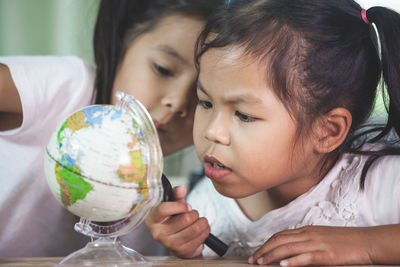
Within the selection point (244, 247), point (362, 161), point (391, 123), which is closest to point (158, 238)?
point (244, 247)

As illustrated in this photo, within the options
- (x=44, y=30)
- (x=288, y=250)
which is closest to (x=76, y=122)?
(x=288, y=250)

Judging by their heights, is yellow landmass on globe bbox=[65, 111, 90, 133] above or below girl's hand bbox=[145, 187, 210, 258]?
above

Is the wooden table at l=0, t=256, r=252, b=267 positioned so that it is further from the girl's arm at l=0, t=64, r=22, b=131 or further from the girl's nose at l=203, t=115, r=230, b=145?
the girl's arm at l=0, t=64, r=22, b=131

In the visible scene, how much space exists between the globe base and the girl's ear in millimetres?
480

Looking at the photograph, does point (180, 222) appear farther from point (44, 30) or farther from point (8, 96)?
point (44, 30)

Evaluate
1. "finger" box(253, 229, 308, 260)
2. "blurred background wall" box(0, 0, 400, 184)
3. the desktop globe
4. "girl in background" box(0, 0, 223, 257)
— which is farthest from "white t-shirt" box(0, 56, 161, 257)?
"blurred background wall" box(0, 0, 400, 184)

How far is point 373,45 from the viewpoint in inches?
43.3

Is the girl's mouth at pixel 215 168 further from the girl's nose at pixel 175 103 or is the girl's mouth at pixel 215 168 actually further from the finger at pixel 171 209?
the girl's nose at pixel 175 103

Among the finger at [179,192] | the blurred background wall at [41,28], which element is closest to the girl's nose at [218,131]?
the finger at [179,192]

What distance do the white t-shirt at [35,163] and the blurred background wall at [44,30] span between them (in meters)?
2.09

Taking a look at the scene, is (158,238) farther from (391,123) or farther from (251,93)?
(391,123)

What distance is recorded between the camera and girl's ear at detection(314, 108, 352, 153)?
1.05 m

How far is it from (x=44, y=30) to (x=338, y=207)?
318cm

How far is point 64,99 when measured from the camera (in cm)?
137
